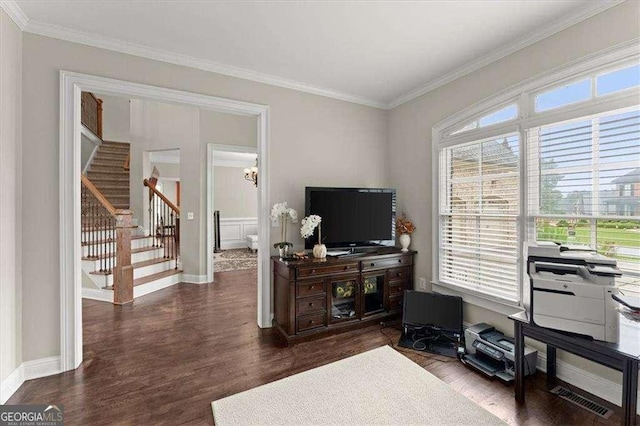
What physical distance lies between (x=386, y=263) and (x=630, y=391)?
83.7 inches

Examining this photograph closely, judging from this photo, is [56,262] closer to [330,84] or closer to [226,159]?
[330,84]

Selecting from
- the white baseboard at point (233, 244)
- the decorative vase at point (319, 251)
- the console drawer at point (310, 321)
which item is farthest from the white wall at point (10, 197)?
the white baseboard at point (233, 244)

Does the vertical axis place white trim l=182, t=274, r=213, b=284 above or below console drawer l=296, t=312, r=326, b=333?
below

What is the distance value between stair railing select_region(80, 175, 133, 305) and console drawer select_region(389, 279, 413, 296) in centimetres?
375

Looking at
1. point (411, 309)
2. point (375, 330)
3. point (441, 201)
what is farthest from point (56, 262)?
point (441, 201)

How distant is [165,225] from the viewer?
5781 mm

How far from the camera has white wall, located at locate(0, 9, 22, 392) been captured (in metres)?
2.04

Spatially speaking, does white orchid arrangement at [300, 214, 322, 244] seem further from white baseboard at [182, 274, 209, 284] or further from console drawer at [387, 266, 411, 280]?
white baseboard at [182, 274, 209, 284]

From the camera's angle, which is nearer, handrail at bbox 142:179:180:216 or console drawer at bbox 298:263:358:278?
console drawer at bbox 298:263:358:278

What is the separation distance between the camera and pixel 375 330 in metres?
3.27

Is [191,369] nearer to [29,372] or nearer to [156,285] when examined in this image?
[29,372]

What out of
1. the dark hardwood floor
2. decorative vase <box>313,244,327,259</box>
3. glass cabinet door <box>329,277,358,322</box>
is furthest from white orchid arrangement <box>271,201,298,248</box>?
the dark hardwood floor

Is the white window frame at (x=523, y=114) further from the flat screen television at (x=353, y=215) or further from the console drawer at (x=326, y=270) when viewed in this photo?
the console drawer at (x=326, y=270)

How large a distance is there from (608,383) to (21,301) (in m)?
4.50
